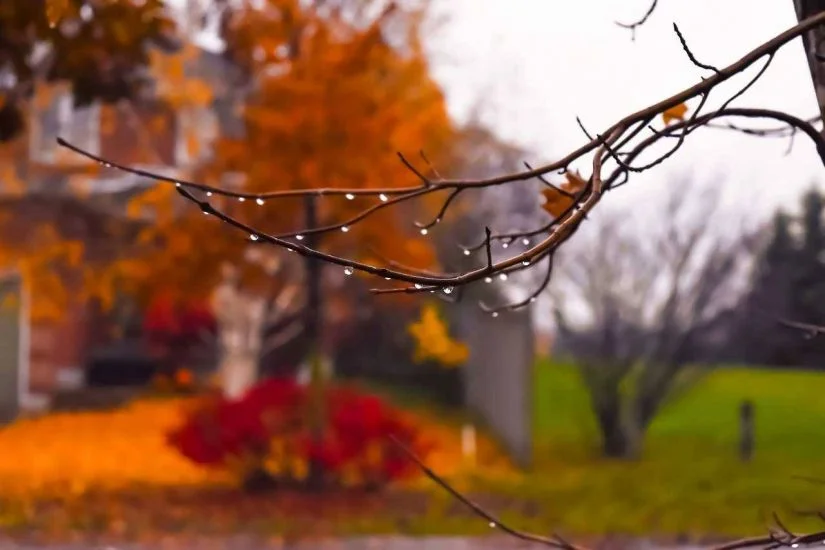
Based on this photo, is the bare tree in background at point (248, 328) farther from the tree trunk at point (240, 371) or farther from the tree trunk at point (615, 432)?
the tree trunk at point (615, 432)

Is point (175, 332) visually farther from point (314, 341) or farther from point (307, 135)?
point (307, 135)

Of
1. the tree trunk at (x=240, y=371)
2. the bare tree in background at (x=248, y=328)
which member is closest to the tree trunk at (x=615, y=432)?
the bare tree in background at (x=248, y=328)

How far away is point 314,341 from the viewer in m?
7.03

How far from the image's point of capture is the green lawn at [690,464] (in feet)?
19.2

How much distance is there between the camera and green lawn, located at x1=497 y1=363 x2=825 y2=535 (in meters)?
5.85

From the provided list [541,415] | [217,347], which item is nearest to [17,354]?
[217,347]

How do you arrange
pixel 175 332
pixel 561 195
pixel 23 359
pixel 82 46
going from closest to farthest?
1. pixel 561 195
2. pixel 82 46
3. pixel 23 359
4. pixel 175 332

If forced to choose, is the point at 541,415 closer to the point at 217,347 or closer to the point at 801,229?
the point at 801,229

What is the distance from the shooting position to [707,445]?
304 inches

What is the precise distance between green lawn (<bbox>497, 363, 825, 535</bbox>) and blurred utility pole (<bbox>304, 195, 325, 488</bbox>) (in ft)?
4.54

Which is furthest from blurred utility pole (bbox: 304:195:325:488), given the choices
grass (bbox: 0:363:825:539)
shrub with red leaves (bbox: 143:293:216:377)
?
shrub with red leaves (bbox: 143:293:216:377)

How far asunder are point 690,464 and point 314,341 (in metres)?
3.03

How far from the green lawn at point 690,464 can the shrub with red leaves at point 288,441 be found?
3.19 feet

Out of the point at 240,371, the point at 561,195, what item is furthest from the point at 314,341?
the point at 561,195
